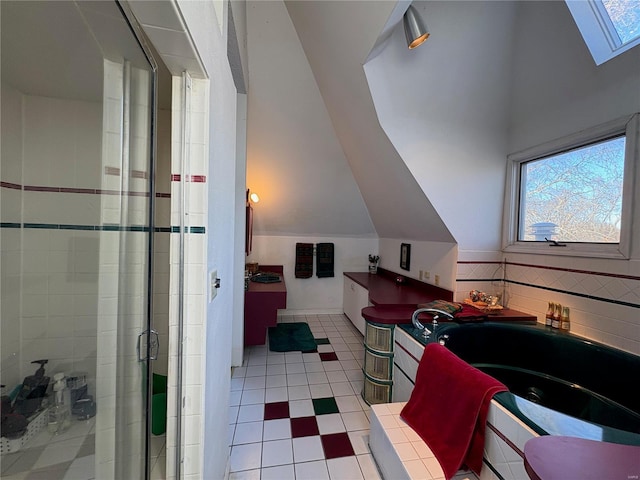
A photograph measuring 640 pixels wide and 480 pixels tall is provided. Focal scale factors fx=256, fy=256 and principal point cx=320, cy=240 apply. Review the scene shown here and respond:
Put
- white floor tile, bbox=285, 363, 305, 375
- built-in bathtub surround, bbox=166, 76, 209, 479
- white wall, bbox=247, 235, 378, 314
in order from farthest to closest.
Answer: white wall, bbox=247, 235, 378, 314 < white floor tile, bbox=285, 363, 305, 375 < built-in bathtub surround, bbox=166, 76, 209, 479

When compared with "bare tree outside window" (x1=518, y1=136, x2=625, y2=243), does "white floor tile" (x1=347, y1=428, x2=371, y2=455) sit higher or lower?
lower

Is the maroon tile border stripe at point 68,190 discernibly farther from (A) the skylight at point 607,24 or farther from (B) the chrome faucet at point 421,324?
(A) the skylight at point 607,24

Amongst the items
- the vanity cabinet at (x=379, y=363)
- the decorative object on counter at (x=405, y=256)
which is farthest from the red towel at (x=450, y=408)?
the decorative object on counter at (x=405, y=256)

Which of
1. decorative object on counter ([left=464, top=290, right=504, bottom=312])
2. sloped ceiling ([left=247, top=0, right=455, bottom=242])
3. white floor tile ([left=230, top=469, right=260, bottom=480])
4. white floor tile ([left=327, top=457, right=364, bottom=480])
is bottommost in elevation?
white floor tile ([left=230, top=469, right=260, bottom=480])

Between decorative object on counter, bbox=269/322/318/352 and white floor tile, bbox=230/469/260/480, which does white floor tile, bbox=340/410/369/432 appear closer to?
white floor tile, bbox=230/469/260/480

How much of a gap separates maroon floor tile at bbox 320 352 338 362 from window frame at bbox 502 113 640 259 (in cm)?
196

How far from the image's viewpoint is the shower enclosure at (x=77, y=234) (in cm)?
94

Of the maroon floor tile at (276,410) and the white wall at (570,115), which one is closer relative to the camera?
the white wall at (570,115)

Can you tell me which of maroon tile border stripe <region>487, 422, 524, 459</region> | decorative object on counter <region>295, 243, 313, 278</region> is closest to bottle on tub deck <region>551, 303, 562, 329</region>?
maroon tile border stripe <region>487, 422, 524, 459</region>

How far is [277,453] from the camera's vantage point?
1.52 meters

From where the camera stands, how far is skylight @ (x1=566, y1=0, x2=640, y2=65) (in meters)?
1.44

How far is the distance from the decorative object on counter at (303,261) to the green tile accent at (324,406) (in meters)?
2.05

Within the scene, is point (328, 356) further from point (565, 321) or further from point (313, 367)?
point (565, 321)

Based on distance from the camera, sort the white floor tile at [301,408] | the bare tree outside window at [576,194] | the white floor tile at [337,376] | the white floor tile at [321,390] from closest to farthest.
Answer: the bare tree outside window at [576,194] < the white floor tile at [301,408] < the white floor tile at [321,390] < the white floor tile at [337,376]
